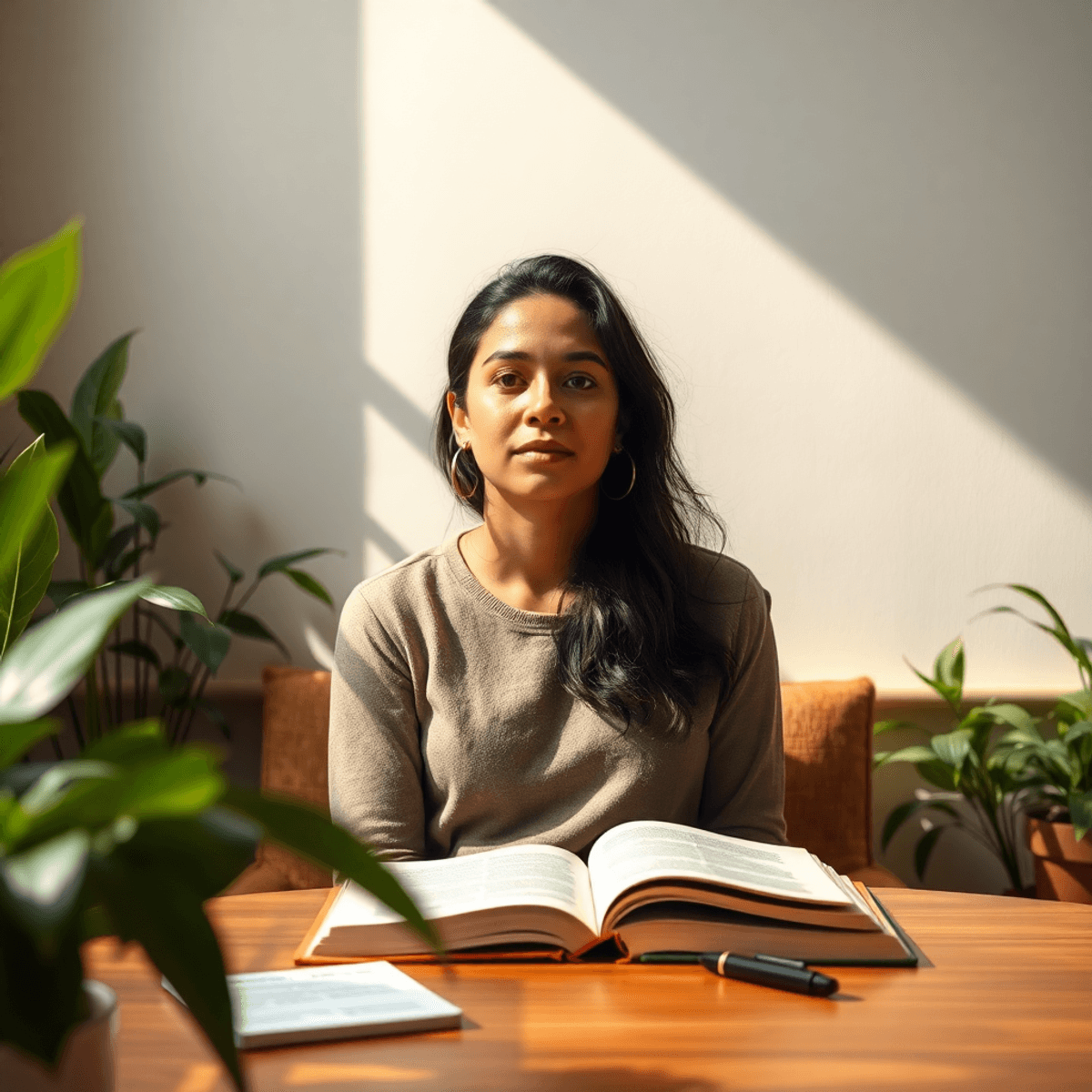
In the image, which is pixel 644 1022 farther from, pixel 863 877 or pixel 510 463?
pixel 863 877

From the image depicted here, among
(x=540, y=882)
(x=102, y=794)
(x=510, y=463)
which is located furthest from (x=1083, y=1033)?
(x=510, y=463)

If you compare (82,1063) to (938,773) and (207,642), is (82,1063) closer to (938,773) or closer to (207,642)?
(207,642)

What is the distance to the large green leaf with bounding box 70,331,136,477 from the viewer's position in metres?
1.93

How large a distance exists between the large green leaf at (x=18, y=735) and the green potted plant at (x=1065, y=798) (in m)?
1.78

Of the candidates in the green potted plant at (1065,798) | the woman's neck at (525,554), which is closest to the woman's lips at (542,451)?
the woman's neck at (525,554)

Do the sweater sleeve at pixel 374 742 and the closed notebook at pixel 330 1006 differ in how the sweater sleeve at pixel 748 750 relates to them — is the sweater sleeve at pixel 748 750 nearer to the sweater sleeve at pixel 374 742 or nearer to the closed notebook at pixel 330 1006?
the sweater sleeve at pixel 374 742

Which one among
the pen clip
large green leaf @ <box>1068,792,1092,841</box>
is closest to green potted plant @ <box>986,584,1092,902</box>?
large green leaf @ <box>1068,792,1092,841</box>

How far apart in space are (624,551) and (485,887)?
2.37 feet

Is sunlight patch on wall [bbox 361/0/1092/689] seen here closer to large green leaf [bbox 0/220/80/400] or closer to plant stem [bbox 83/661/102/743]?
→ plant stem [bbox 83/661/102/743]

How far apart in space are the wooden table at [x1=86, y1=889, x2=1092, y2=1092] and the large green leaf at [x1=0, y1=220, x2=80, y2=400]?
367mm

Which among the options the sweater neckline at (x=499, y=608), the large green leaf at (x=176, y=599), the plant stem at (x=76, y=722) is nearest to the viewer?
the large green leaf at (x=176, y=599)

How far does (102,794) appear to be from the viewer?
352mm

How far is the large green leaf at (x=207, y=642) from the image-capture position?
179cm

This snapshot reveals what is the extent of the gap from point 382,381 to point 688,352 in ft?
2.03
